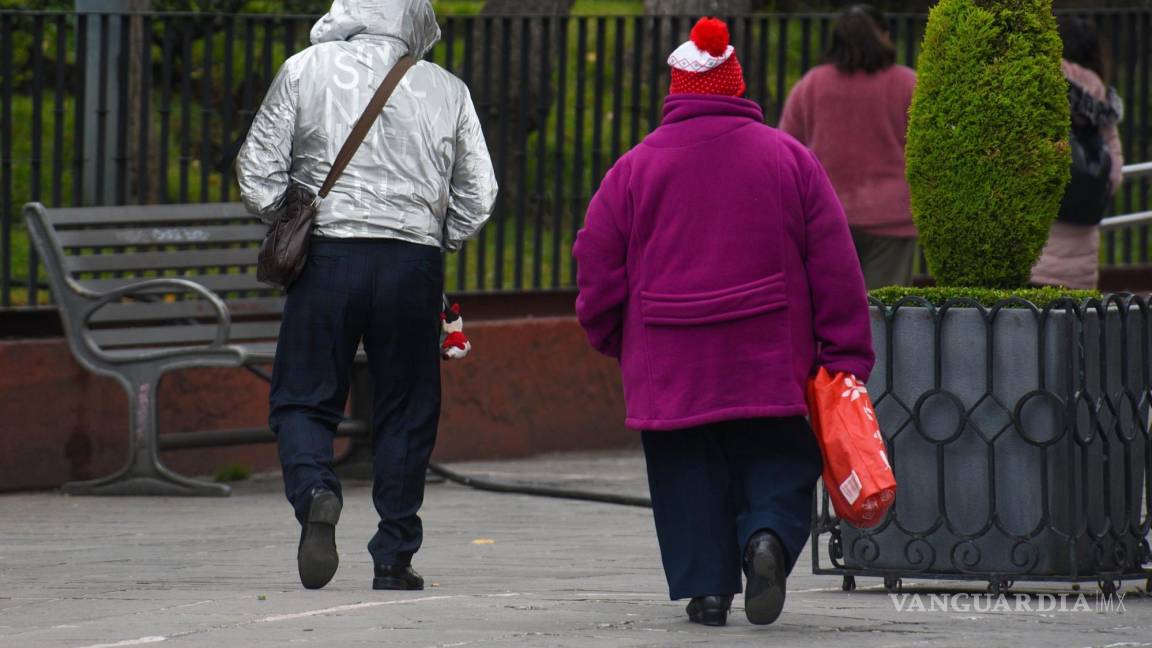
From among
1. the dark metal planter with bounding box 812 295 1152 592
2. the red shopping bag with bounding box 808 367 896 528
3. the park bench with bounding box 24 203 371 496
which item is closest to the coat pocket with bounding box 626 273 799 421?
the red shopping bag with bounding box 808 367 896 528

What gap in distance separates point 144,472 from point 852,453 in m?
4.44

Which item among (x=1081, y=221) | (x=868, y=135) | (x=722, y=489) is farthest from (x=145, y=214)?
(x=722, y=489)

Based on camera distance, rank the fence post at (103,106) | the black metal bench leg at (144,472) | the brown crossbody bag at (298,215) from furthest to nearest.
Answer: the fence post at (103,106) < the black metal bench leg at (144,472) < the brown crossbody bag at (298,215)

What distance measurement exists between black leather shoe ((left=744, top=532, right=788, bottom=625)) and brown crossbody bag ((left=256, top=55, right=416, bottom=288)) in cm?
172

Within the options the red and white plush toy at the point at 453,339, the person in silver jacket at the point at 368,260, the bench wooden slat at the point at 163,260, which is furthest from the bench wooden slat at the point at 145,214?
the person in silver jacket at the point at 368,260

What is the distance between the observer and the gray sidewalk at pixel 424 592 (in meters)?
5.38

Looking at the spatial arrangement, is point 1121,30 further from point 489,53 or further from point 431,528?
point 431,528

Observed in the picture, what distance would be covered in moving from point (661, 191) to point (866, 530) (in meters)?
1.34

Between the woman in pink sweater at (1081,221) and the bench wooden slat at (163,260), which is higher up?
the woman in pink sweater at (1081,221)

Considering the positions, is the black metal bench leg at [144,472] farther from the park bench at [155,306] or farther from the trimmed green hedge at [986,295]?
the trimmed green hedge at [986,295]

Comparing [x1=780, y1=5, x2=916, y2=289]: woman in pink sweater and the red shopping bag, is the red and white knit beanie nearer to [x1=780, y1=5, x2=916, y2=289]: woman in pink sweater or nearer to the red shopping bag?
the red shopping bag

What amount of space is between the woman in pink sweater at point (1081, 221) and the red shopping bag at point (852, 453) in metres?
4.33

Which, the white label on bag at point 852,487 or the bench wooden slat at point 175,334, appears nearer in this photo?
the white label on bag at point 852,487

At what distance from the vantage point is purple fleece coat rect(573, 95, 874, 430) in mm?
5508
